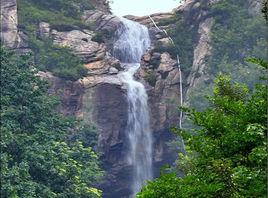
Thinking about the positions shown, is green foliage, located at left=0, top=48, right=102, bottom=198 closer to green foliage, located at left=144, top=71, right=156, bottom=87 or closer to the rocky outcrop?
the rocky outcrop

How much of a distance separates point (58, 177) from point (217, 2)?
105 ft

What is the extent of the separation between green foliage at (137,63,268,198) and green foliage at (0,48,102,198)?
15.4 m

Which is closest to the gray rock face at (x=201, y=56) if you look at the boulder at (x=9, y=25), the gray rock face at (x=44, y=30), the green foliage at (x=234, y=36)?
the green foliage at (x=234, y=36)

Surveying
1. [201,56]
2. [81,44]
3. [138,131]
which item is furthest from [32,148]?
[201,56]

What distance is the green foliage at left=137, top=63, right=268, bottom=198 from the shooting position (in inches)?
322

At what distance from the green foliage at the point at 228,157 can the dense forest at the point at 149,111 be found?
2 cm

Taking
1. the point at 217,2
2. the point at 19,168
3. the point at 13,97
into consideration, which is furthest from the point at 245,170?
the point at 217,2

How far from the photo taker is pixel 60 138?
30.4m

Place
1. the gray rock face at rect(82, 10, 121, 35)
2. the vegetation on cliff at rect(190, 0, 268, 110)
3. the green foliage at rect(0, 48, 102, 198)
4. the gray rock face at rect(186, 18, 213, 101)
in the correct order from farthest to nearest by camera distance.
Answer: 1. the gray rock face at rect(82, 10, 121, 35)
2. the gray rock face at rect(186, 18, 213, 101)
3. the vegetation on cliff at rect(190, 0, 268, 110)
4. the green foliage at rect(0, 48, 102, 198)

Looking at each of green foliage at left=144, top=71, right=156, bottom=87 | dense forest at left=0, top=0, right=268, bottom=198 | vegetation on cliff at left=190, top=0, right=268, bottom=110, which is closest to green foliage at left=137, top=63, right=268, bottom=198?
Answer: dense forest at left=0, top=0, right=268, bottom=198

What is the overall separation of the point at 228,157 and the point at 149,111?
123ft

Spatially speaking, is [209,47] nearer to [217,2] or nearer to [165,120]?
[217,2]

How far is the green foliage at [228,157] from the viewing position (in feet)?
26.9

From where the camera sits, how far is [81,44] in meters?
48.3
